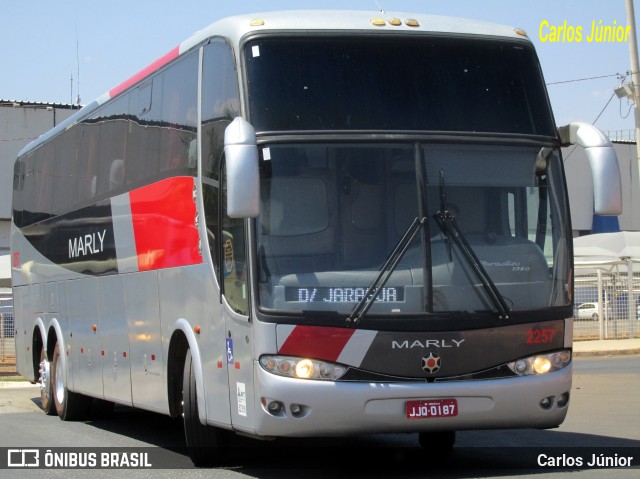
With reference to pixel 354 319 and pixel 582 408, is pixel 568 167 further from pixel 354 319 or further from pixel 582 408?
pixel 354 319

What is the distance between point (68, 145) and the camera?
16.4m

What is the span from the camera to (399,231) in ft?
29.5

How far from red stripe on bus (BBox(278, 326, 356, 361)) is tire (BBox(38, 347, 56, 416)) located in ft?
31.2

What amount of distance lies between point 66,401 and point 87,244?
9.29 feet

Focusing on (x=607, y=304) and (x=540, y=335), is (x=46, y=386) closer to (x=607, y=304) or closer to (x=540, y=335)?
(x=540, y=335)

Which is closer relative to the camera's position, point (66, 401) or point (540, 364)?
point (540, 364)

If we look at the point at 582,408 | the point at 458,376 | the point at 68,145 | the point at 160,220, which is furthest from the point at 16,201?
the point at 458,376

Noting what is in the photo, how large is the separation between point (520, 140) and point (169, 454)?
16.8ft

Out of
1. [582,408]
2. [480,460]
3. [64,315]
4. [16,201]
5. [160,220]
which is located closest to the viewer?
Answer: [480,460]

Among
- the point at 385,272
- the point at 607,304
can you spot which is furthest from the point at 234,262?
the point at 607,304

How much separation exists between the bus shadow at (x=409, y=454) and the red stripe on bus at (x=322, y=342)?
1.72 m

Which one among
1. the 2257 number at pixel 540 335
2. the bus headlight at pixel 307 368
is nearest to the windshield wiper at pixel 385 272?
the bus headlight at pixel 307 368

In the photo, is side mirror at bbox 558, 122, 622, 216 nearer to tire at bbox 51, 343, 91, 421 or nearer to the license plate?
the license plate

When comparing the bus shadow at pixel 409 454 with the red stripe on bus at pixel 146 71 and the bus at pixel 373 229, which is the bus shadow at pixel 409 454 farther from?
the red stripe on bus at pixel 146 71
